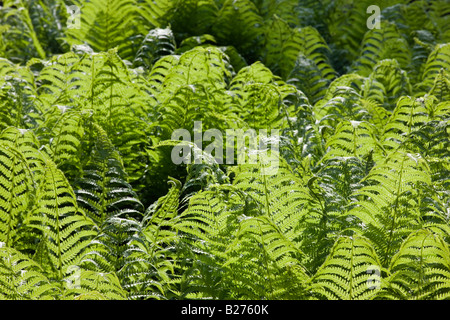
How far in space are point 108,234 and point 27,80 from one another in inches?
56.4

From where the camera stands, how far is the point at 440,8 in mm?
4363

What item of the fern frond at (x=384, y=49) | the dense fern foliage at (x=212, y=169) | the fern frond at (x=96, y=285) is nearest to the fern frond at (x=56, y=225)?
the dense fern foliage at (x=212, y=169)

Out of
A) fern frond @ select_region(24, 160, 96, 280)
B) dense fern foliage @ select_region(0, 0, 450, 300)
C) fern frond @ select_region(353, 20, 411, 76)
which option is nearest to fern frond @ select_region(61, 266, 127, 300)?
dense fern foliage @ select_region(0, 0, 450, 300)

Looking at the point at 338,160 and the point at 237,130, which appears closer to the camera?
the point at 338,160

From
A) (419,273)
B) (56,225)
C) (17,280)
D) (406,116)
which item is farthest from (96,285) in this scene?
(406,116)

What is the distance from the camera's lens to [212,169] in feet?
6.33

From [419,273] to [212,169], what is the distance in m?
0.86

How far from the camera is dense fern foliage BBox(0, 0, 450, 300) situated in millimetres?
1552

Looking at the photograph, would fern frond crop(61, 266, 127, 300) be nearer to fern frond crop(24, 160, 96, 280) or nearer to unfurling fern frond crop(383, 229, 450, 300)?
fern frond crop(24, 160, 96, 280)

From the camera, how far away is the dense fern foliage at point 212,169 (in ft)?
5.09

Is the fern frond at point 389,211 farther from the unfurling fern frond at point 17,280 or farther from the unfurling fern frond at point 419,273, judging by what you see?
the unfurling fern frond at point 17,280
